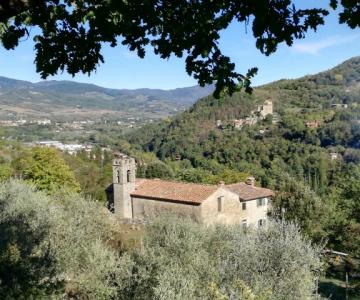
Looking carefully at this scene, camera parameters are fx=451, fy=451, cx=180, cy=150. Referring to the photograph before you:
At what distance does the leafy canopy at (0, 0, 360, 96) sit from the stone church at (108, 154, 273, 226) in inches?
1111

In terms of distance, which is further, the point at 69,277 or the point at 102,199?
the point at 102,199

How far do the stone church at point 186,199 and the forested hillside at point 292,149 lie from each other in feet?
9.16

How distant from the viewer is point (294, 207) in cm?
3219

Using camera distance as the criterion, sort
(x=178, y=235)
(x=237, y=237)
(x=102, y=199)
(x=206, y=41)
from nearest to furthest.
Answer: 1. (x=206, y=41)
2. (x=237, y=237)
3. (x=178, y=235)
4. (x=102, y=199)

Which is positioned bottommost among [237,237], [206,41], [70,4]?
[237,237]

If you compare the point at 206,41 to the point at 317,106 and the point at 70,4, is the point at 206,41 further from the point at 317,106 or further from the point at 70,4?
the point at 317,106

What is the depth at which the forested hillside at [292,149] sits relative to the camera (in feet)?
104

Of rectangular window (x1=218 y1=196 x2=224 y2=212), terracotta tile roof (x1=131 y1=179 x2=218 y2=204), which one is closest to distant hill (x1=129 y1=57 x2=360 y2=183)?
terracotta tile roof (x1=131 y1=179 x2=218 y2=204)

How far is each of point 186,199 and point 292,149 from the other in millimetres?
77909

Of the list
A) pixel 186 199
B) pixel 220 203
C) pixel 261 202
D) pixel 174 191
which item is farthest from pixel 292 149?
pixel 186 199

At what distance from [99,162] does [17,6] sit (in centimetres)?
7625

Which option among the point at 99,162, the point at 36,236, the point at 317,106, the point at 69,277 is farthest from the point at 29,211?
the point at 317,106

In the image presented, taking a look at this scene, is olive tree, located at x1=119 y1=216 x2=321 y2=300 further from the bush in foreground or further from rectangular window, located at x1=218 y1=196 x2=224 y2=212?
rectangular window, located at x1=218 y1=196 x2=224 y2=212

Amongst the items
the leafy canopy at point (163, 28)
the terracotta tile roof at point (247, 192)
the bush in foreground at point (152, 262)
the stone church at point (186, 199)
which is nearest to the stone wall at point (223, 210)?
the stone church at point (186, 199)
